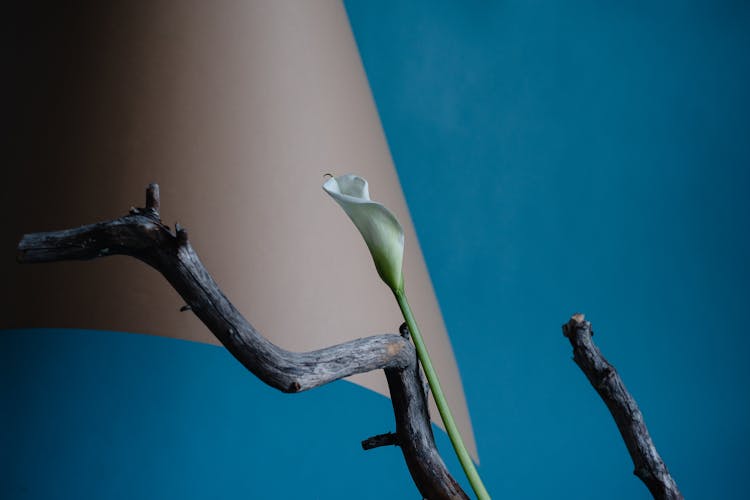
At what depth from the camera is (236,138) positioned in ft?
2.13

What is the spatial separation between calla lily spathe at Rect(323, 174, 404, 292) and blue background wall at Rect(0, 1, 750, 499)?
54 cm

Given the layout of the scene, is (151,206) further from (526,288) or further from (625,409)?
(526,288)

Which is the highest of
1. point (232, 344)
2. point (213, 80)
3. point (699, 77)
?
point (699, 77)

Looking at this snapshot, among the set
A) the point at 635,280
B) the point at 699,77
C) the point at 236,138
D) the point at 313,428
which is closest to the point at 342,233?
the point at 236,138

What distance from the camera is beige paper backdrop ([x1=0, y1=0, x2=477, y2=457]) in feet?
2.07

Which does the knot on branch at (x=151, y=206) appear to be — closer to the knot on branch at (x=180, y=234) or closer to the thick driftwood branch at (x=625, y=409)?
the knot on branch at (x=180, y=234)

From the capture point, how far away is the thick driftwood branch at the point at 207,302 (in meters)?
0.37

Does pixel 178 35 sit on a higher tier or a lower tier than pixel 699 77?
lower

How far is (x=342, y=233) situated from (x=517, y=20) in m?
0.41

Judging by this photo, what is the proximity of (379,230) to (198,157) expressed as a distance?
30 cm

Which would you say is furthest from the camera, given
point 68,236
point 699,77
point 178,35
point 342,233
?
point 699,77

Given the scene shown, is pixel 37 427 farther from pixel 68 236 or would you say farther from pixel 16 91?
pixel 68 236

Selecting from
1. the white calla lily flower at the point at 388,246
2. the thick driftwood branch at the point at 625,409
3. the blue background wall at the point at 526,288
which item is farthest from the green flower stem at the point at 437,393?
the blue background wall at the point at 526,288

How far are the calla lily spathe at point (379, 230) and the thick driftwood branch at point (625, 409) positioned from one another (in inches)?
5.7
